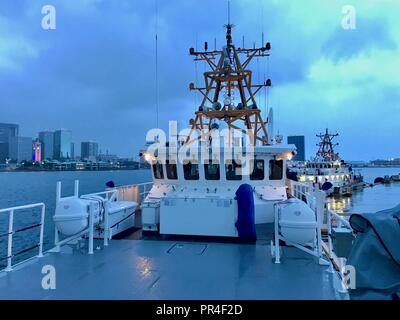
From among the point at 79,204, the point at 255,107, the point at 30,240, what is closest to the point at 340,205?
the point at 255,107

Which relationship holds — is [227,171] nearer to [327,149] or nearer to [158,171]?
[158,171]

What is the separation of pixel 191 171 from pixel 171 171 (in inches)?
27.2

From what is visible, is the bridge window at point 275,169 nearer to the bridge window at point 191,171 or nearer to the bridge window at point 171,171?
the bridge window at point 191,171

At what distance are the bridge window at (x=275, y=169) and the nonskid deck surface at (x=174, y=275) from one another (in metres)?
2.70

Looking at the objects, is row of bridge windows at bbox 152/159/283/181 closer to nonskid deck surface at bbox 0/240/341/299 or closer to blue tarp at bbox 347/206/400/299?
nonskid deck surface at bbox 0/240/341/299

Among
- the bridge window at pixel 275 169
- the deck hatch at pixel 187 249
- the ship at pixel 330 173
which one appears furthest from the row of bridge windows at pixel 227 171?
the ship at pixel 330 173

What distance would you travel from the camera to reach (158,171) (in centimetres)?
910

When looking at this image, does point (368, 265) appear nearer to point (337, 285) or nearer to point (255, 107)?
point (337, 285)

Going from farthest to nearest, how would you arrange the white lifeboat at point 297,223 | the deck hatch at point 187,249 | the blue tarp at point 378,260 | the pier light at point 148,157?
1. the pier light at point 148,157
2. the deck hatch at point 187,249
3. the white lifeboat at point 297,223
4. the blue tarp at point 378,260

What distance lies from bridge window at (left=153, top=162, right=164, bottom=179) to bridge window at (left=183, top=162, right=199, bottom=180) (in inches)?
36.2

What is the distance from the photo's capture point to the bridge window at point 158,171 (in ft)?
29.5

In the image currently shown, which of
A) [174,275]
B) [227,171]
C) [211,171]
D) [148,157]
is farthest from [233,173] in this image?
[174,275]

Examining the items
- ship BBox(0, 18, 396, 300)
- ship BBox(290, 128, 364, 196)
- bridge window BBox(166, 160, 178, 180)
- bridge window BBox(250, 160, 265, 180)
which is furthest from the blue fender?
ship BBox(290, 128, 364, 196)
